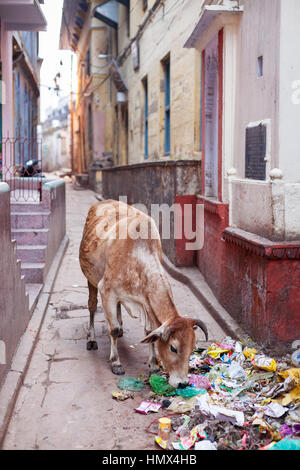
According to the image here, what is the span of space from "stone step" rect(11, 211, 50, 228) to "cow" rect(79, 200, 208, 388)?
2.37 metres

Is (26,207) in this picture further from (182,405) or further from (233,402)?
(233,402)

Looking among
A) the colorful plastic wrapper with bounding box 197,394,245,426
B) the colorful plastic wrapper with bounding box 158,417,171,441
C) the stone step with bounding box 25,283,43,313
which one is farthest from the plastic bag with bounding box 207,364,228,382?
the stone step with bounding box 25,283,43,313

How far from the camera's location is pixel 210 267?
754cm

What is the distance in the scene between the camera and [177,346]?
420cm

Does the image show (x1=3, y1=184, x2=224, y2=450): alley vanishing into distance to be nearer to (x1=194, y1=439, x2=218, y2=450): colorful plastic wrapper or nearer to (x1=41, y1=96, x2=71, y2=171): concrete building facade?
(x1=194, y1=439, x2=218, y2=450): colorful plastic wrapper

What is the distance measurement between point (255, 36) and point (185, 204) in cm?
310

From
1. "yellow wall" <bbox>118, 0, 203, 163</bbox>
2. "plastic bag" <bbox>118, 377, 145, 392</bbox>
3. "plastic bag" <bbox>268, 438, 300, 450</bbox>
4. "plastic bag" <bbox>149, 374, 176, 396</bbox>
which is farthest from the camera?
"yellow wall" <bbox>118, 0, 203, 163</bbox>

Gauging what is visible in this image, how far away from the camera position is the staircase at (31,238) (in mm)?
7641

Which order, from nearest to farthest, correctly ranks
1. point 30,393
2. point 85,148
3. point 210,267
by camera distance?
point 30,393 → point 210,267 → point 85,148

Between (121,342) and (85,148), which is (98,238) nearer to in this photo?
(121,342)

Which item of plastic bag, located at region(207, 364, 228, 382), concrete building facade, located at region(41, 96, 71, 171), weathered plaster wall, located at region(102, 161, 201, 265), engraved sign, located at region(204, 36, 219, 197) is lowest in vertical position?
plastic bag, located at region(207, 364, 228, 382)

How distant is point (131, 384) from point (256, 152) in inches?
108

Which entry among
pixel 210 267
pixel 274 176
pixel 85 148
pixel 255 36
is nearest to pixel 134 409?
pixel 274 176

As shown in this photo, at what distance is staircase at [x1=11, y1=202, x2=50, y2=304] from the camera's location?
25.1 feet
